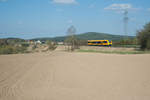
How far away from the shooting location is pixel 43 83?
9.37 meters

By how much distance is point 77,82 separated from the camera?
30.9 feet

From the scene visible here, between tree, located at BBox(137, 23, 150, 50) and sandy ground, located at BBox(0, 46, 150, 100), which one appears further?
tree, located at BBox(137, 23, 150, 50)

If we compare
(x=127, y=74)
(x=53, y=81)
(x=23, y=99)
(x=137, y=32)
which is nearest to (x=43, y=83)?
(x=53, y=81)

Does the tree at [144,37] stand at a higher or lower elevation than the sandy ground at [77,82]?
higher

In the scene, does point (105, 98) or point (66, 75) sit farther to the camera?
point (66, 75)

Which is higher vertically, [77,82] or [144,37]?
[144,37]

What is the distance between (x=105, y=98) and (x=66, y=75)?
12.4 ft

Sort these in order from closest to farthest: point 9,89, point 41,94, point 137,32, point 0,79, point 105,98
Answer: point 105,98 → point 41,94 → point 9,89 → point 0,79 → point 137,32

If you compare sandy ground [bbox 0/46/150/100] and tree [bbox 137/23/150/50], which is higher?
tree [bbox 137/23/150/50]

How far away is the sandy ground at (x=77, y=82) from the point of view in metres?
→ 7.62

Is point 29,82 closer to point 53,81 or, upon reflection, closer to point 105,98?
point 53,81

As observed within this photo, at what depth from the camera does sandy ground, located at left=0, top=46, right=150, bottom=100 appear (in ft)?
25.0

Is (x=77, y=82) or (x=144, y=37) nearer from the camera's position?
(x=77, y=82)

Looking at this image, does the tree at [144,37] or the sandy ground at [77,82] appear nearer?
the sandy ground at [77,82]
